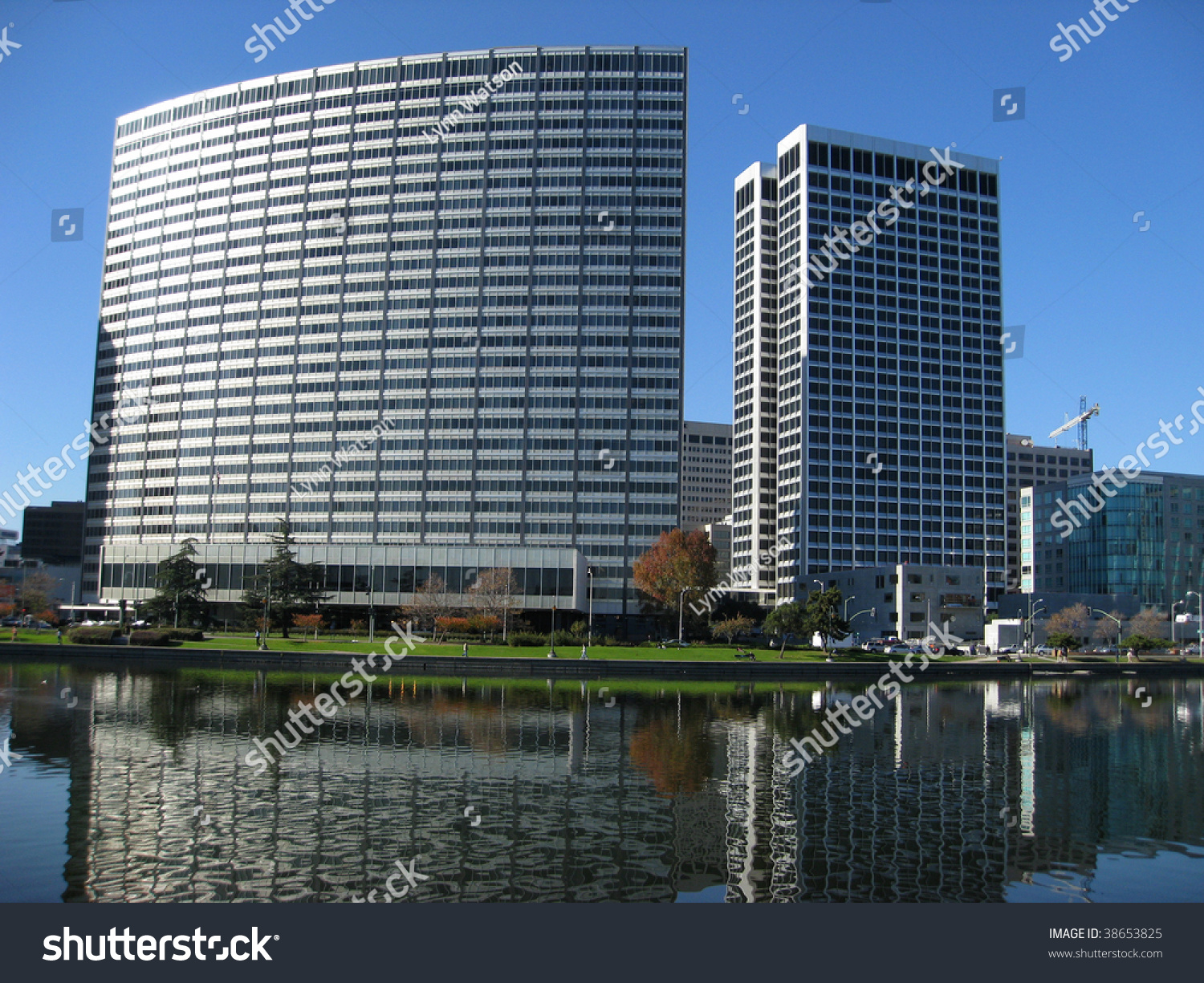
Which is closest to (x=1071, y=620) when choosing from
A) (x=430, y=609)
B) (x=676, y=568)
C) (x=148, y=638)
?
(x=676, y=568)

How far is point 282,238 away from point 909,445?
13195 cm

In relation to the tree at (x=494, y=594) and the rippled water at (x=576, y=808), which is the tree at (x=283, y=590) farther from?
the rippled water at (x=576, y=808)

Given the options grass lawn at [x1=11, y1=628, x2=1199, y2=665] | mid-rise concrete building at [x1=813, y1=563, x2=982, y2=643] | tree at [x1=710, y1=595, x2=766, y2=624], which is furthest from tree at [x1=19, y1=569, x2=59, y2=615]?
mid-rise concrete building at [x1=813, y1=563, x2=982, y2=643]

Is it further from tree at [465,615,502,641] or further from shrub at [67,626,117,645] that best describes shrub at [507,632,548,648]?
shrub at [67,626,117,645]

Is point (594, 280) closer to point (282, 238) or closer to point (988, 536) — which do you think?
point (282, 238)

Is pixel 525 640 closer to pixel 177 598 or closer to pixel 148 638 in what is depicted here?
pixel 148 638

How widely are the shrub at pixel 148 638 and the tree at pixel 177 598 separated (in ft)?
63.4

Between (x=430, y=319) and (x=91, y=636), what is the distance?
81080 mm

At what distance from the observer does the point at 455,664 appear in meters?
83.0

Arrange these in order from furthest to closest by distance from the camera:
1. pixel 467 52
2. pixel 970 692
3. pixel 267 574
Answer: pixel 467 52, pixel 267 574, pixel 970 692

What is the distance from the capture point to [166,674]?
2936 inches

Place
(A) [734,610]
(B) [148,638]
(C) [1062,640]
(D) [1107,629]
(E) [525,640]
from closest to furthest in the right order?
(B) [148,638] < (E) [525,640] < (C) [1062,640] < (A) [734,610] < (D) [1107,629]

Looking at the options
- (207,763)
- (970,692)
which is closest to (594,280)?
(970,692)

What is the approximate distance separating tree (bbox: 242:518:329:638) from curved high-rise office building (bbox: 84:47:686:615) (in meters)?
32.2
